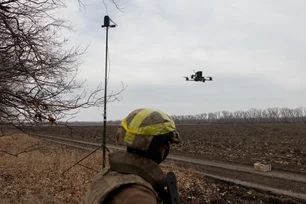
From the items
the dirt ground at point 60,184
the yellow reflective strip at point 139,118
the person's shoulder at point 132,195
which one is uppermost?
the yellow reflective strip at point 139,118

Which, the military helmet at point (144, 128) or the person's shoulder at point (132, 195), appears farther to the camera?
the military helmet at point (144, 128)

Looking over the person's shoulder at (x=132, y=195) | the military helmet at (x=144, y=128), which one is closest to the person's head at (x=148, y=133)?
the military helmet at (x=144, y=128)

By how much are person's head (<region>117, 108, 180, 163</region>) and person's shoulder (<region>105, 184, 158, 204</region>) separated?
25 cm

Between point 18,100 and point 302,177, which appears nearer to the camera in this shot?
point 18,100

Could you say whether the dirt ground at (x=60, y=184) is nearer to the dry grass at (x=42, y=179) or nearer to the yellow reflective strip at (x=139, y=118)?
the dry grass at (x=42, y=179)

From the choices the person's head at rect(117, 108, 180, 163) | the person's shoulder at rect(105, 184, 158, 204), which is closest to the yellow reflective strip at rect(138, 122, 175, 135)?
the person's head at rect(117, 108, 180, 163)

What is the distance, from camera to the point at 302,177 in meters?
13.3

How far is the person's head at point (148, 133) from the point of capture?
174cm

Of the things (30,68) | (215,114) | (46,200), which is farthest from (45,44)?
(215,114)

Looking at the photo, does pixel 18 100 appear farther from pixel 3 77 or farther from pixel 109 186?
pixel 109 186

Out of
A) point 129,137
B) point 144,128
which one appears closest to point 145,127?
point 144,128

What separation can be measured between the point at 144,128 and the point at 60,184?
750 cm

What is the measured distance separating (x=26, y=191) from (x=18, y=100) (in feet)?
8.32

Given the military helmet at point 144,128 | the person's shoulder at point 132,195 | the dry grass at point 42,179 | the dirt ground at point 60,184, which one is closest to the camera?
the person's shoulder at point 132,195
